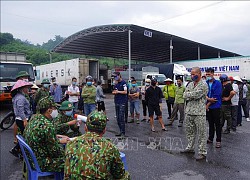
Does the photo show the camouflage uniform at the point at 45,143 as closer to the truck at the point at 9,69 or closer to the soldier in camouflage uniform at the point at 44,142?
the soldier in camouflage uniform at the point at 44,142

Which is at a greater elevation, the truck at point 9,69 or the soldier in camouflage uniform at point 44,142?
the truck at point 9,69

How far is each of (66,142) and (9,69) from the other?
10994mm

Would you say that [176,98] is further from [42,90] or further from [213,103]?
[42,90]

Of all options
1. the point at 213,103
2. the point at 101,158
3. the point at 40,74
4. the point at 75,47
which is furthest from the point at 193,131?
the point at 75,47

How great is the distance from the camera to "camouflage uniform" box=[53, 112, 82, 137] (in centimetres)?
391

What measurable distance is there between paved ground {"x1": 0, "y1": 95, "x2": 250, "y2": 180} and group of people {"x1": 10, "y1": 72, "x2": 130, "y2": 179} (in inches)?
49.8

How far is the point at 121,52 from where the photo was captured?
37281 millimetres

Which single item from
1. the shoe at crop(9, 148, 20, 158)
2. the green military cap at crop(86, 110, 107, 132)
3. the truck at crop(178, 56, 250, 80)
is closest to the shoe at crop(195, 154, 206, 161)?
the green military cap at crop(86, 110, 107, 132)

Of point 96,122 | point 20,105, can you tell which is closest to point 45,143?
point 96,122

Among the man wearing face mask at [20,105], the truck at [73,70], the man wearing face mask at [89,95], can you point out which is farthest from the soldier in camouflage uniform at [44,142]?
the truck at [73,70]

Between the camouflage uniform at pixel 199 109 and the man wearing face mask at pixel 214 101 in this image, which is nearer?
the camouflage uniform at pixel 199 109

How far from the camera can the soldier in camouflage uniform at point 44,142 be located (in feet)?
9.36

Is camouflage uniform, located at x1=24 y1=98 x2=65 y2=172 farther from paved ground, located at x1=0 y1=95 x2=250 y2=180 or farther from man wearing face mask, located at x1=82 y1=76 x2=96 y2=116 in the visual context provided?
man wearing face mask, located at x1=82 y1=76 x2=96 y2=116

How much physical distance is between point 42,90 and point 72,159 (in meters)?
5.79
